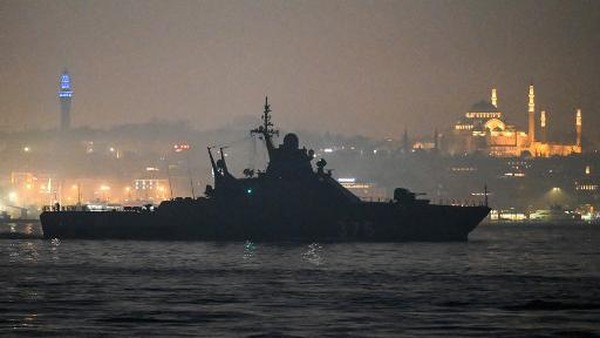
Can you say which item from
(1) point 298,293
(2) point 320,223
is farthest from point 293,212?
(1) point 298,293

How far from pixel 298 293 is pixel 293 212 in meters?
42.8

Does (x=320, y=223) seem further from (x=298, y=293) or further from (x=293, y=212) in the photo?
(x=298, y=293)

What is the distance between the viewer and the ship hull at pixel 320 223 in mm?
96000

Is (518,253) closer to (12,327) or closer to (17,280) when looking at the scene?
(17,280)

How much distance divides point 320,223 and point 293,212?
2159 mm

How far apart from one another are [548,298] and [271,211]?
46.3 m

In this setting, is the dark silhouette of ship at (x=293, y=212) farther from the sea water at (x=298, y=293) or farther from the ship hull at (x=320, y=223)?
the sea water at (x=298, y=293)

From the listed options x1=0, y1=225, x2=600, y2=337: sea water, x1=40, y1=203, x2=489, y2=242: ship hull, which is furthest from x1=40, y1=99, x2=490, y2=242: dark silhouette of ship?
x1=0, y1=225, x2=600, y2=337: sea water

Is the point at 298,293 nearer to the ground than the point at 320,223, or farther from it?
nearer to the ground

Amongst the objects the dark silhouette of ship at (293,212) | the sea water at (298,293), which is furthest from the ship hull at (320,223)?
the sea water at (298,293)

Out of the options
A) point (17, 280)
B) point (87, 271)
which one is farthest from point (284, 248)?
point (17, 280)

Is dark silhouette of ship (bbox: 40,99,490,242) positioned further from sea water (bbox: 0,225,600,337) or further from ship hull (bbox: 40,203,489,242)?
sea water (bbox: 0,225,600,337)

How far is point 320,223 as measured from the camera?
315 feet

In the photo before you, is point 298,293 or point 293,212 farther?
point 293,212
